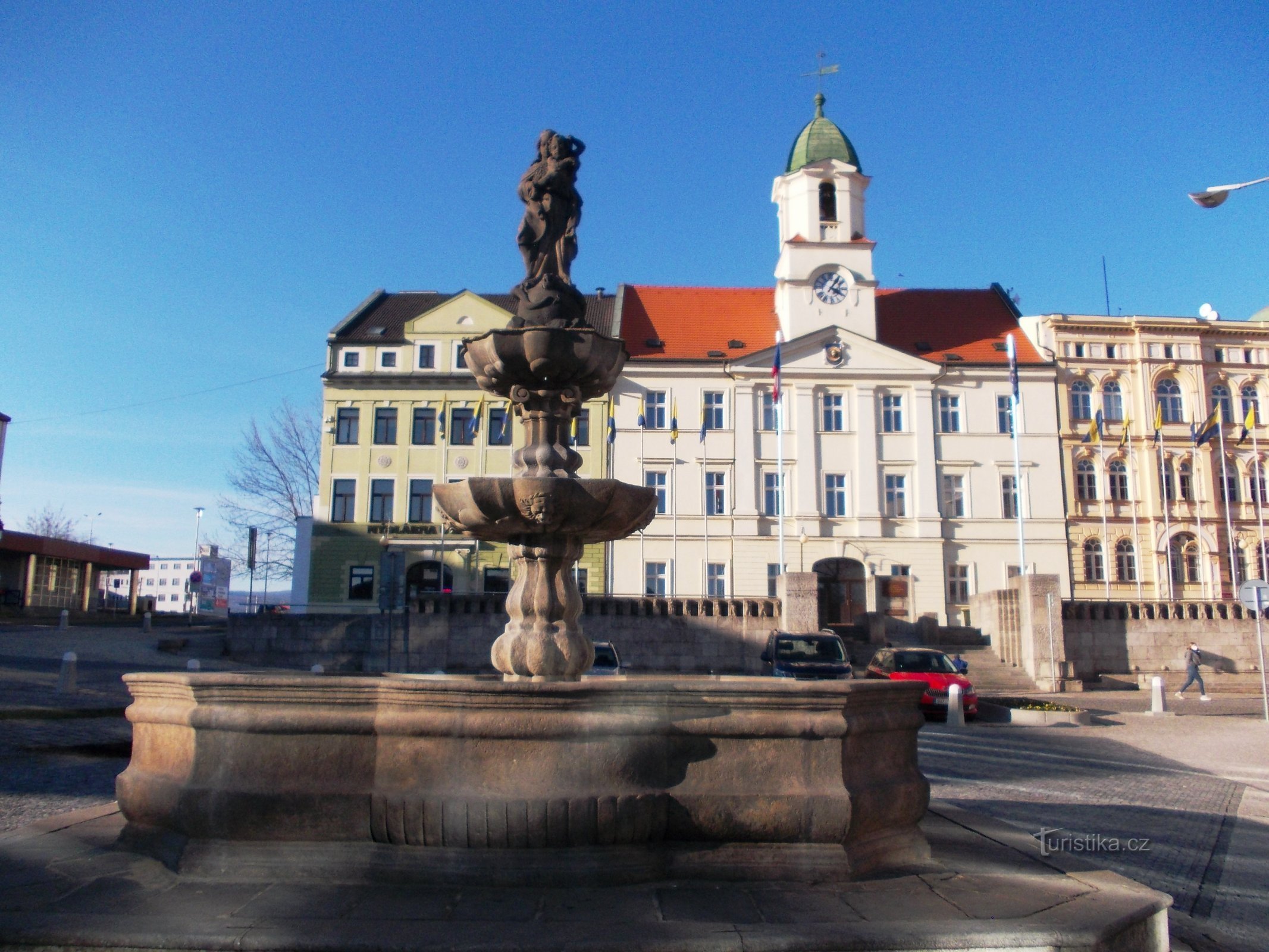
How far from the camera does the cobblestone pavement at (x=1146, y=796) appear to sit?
7156 millimetres

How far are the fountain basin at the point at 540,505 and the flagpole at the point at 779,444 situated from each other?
2910 cm

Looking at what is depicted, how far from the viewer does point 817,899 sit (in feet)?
16.4

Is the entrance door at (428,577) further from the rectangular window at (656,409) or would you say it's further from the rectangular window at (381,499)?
the rectangular window at (656,409)

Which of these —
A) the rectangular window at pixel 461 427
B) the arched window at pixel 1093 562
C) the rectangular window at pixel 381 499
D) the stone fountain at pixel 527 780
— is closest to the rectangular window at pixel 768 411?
the rectangular window at pixel 461 427

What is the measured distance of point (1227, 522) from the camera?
140 feet

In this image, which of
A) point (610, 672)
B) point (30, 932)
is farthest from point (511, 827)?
point (610, 672)

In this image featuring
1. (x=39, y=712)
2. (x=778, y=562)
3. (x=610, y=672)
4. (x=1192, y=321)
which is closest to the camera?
(x=39, y=712)

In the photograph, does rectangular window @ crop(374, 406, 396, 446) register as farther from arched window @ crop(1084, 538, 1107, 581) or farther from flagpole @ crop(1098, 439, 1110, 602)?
arched window @ crop(1084, 538, 1107, 581)

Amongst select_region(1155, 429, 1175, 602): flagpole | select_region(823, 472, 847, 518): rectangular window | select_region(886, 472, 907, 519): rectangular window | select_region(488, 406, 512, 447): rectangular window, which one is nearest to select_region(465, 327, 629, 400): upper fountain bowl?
select_region(488, 406, 512, 447): rectangular window

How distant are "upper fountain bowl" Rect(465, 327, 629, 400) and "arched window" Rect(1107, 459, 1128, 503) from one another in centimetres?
4168

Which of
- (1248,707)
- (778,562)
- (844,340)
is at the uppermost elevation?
(844,340)

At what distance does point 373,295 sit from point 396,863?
44249 millimetres

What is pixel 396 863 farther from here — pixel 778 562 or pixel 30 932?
pixel 778 562

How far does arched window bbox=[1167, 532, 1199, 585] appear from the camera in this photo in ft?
145
